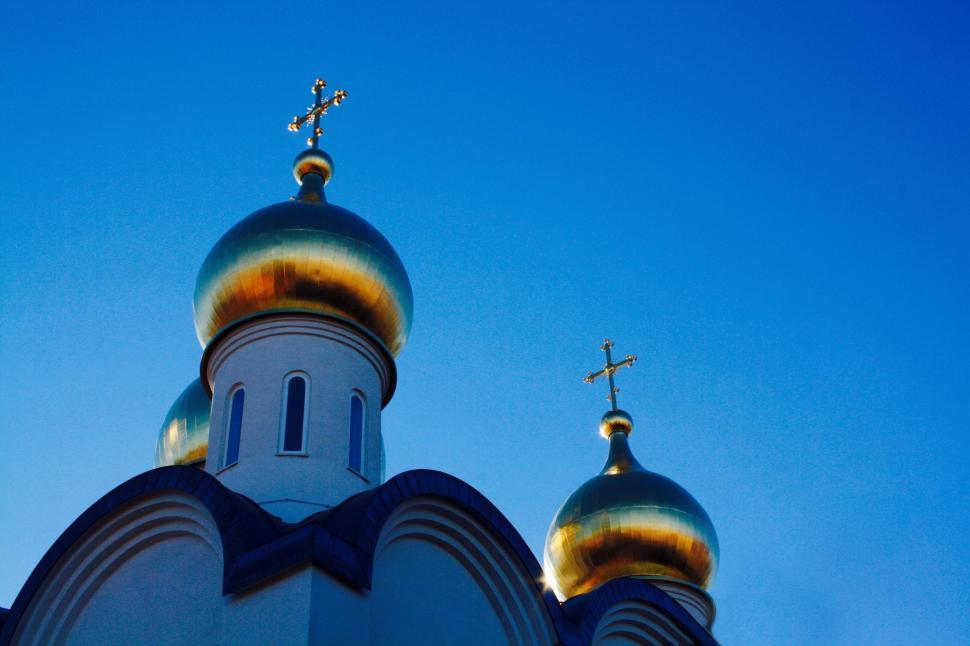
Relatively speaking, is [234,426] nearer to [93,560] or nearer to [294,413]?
[294,413]

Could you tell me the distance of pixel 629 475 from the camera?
13320 mm

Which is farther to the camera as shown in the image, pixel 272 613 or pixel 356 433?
pixel 356 433

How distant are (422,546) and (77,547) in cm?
225

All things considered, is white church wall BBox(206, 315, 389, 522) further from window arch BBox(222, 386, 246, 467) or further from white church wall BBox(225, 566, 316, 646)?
white church wall BBox(225, 566, 316, 646)

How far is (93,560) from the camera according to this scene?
8.21 meters

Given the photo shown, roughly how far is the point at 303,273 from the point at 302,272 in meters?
0.01

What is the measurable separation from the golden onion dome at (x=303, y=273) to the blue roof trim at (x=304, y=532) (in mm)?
1990

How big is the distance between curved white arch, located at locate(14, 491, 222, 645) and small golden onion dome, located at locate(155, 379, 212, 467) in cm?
420

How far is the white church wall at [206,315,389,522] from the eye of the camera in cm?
906

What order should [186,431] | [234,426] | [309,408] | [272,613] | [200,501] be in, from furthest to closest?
[186,431]
[234,426]
[309,408]
[200,501]
[272,613]

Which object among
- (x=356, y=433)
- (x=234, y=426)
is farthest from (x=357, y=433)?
(x=234, y=426)

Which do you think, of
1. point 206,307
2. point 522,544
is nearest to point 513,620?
point 522,544

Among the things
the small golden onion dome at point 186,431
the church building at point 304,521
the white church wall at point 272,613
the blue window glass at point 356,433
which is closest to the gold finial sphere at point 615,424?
the church building at point 304,521

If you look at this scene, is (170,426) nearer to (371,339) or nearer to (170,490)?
(371,339)
